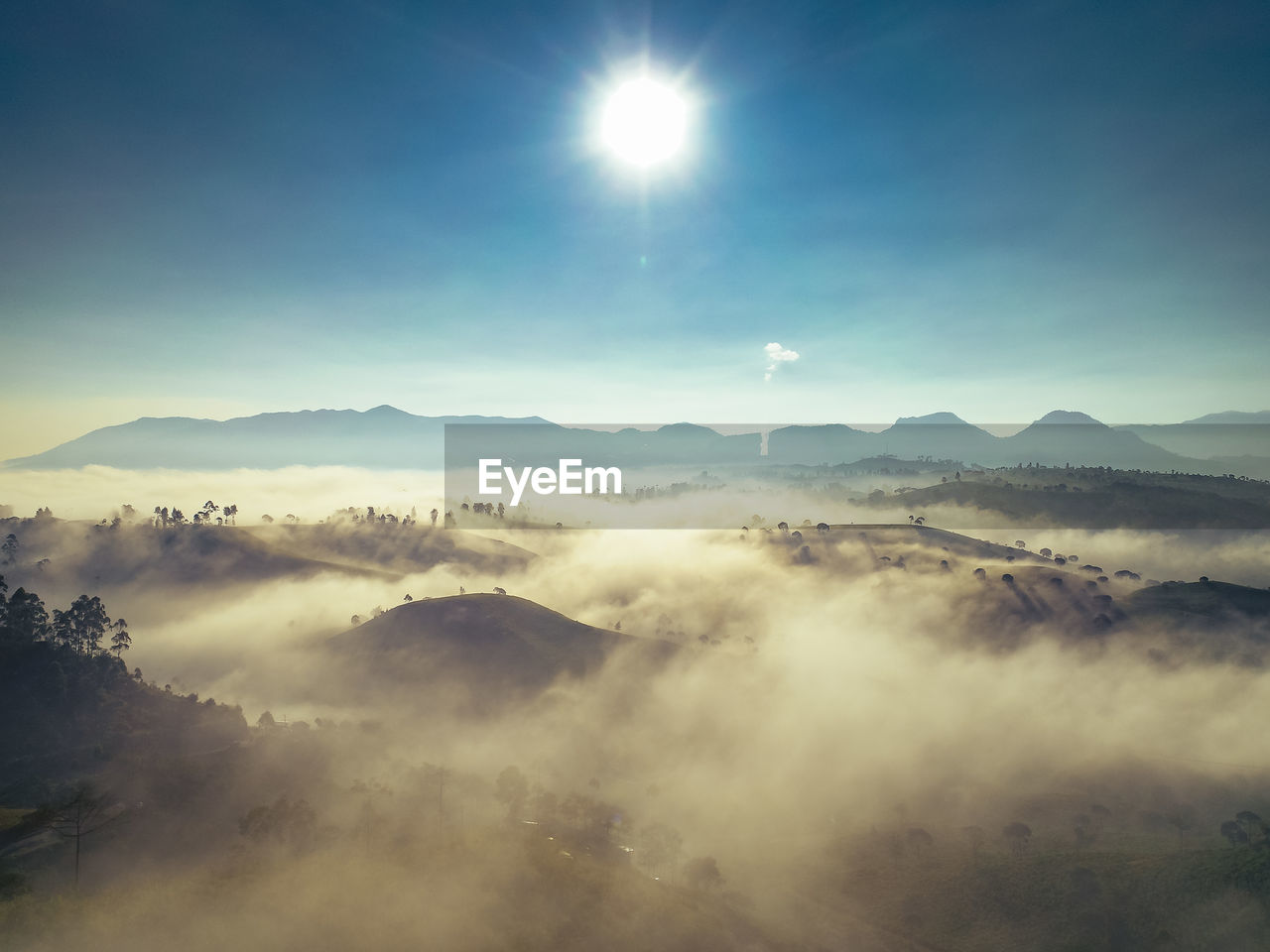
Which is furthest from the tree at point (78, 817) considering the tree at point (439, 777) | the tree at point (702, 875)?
the tree at point (702, 875)

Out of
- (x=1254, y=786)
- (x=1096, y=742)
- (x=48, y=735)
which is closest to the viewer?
(x=48, y=735)

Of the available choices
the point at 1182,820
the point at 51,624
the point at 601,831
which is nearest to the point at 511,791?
the point at 601,831

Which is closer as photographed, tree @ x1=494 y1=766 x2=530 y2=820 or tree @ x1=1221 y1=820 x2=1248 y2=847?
tree @ x1=1221 y1=820 x2=1248 y2=847

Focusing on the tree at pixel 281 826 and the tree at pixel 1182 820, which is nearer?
the tree at pixel 281 826

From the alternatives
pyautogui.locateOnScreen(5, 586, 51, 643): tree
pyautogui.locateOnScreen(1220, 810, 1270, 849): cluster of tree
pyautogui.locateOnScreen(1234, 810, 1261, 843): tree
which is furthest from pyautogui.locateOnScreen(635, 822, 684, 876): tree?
pyautogui.locateOnScreen(5, 586, 51, 643): tree

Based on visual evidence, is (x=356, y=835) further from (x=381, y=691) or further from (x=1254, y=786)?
(x=1254, y=786)

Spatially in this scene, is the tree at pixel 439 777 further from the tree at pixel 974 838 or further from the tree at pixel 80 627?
the tree at pixel 974 838

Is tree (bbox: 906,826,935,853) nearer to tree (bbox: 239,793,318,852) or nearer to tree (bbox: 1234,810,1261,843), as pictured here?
tree (bbox: 1234,810,1261,843)

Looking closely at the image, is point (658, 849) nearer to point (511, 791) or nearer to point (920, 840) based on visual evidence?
point (511, 791)

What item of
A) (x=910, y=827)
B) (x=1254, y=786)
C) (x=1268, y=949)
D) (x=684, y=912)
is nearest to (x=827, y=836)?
(x=910, y=827)

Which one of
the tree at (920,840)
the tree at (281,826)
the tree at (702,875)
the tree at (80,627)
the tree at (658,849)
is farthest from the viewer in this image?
the tree at (80,627)

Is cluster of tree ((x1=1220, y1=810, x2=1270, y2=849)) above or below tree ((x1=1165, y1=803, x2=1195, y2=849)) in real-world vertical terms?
above
